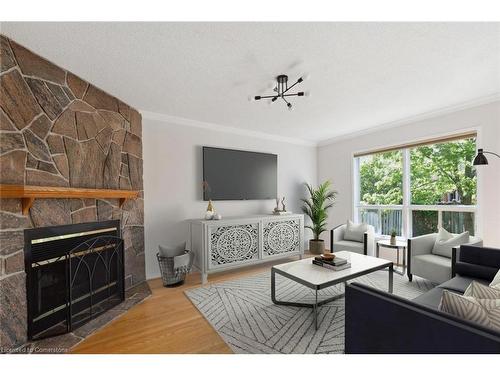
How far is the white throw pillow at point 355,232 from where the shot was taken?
3699 millimetres

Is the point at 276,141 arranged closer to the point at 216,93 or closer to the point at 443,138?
the point at 216,93

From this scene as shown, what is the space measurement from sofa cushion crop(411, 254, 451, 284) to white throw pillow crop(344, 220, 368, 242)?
92cm

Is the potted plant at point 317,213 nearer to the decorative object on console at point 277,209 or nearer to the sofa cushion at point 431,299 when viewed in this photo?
the decorative object on console at point 277,209

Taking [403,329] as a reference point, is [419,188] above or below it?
above

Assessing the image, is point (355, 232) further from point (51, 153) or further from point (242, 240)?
point (51, 153)

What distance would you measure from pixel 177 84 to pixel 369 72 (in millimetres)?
1859

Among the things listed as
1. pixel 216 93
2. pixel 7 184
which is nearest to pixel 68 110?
pixel 7 184

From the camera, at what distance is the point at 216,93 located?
2.57m

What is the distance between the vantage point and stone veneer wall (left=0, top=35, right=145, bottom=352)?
1.64 metres

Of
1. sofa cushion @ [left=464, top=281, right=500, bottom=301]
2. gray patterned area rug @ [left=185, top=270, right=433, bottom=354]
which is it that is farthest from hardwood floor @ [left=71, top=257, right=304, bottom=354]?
sofa cushion @ [left=464, top=281, right=500, bottom=301]

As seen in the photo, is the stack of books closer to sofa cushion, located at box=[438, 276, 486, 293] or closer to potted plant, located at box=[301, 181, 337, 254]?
sofa cushion, located at box=[438, 276, 486, 293]

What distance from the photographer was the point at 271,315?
215 centimetres

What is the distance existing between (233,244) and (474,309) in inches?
101

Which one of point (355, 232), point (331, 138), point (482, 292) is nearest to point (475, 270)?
point (482, 292)
